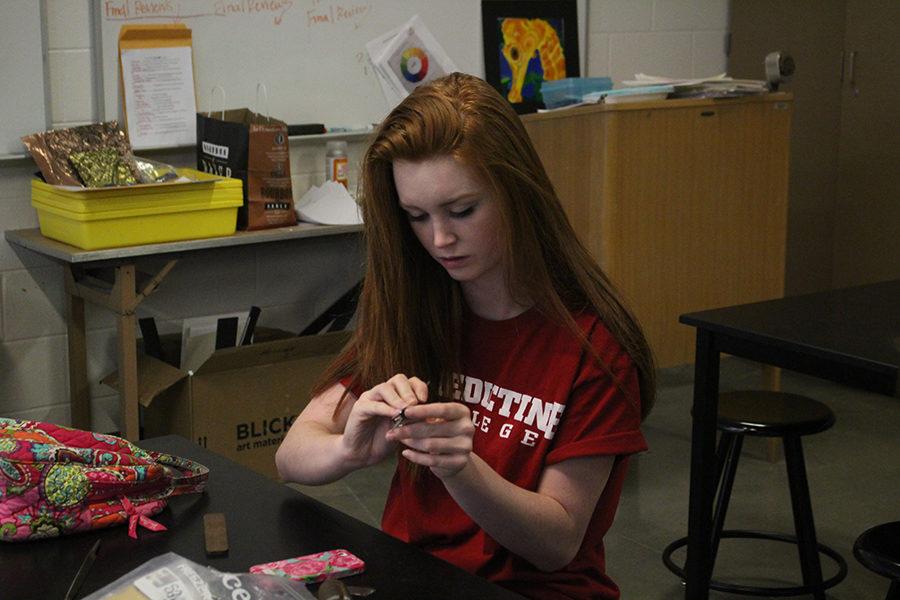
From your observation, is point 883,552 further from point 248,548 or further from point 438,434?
point 248,548

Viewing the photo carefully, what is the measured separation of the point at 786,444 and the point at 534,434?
1.22m

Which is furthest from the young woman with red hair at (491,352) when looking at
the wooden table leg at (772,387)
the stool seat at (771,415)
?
the wooden table leg at (772,387)

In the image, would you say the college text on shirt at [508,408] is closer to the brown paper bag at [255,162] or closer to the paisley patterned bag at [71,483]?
the paisley patterned bag at [71,483]

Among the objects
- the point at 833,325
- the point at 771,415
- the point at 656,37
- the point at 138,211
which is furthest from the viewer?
the point at 656,37

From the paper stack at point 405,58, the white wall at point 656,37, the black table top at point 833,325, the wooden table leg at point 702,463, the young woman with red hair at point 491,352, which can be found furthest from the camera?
the white wall at point 656,37

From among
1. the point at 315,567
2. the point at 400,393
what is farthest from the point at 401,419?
the point at 315,567

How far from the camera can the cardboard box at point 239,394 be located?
3029 mm

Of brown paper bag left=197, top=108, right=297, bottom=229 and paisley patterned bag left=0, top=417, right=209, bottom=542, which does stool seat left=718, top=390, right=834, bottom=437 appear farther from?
paisley patterned bag left=0, top=417, right=209, bottom=542

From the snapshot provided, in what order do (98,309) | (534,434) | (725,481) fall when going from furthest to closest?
(98,309)
(725,481)
(534,434)

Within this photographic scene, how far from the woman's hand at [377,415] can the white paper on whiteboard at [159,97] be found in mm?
2057

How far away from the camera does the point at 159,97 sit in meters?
3.17

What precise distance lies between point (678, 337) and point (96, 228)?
1605 mm

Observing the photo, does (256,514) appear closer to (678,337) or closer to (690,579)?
(690,579)

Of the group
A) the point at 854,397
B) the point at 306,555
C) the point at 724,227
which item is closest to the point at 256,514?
the point at 306,555
